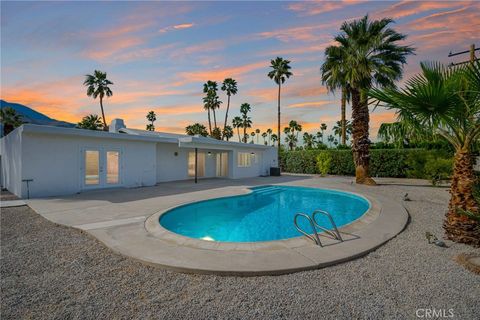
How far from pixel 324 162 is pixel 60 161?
19.7m

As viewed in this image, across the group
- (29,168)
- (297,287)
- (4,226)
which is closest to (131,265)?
(297,287)

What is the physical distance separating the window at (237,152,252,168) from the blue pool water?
707 centimetres

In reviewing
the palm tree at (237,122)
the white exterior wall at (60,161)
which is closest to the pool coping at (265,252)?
the white exterior wall at (60,161)

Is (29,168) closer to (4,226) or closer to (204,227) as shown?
(4,226)

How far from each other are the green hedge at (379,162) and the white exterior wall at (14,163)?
20979 millimetres

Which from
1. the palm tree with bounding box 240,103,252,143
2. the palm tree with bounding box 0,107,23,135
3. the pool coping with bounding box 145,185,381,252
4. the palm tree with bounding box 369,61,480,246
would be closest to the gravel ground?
the palm tree with bounding box 369,61,480,246

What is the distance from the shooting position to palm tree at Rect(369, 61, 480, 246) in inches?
162

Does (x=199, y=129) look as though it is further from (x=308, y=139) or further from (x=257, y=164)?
(x=308, y=139)

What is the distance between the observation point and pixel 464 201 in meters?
4.80

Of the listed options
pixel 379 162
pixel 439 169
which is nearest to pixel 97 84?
pixel 379 162

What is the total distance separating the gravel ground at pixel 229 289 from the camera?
2.80 m

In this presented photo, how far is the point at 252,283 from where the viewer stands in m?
3.45

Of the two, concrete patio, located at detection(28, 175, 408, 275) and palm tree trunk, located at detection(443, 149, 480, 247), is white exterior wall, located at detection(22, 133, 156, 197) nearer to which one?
concrete patio, located at detection(28, 175, 408, 275)

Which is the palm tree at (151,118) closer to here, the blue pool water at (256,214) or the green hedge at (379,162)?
the green hedge at (379,162)
